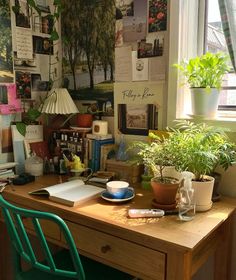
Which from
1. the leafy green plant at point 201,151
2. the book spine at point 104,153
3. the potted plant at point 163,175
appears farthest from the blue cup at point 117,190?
the book spine at point 104,153

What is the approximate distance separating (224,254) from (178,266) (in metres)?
0.48

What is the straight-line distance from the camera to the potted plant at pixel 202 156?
1200 mm

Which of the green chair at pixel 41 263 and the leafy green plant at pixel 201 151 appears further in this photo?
the leafy green plant at pixel 201 151

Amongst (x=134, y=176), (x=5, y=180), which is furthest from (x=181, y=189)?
(x=5, y=180)

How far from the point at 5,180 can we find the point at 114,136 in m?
0.64

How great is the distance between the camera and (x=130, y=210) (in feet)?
3.88

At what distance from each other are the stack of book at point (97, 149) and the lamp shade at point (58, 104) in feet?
0.66

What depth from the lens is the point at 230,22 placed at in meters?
1.30

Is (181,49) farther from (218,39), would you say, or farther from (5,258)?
(5,258)

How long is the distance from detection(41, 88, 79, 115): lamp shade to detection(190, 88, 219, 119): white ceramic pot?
0.72 meters

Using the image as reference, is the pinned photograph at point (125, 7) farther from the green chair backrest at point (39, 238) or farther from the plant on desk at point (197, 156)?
the green chair backrest at point (39, 238)

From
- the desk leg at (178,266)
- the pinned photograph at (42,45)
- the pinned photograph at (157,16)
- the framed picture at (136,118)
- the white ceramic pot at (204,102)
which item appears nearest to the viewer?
the desk leg at (178,266)

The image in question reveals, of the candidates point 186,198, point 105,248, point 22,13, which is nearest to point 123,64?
point 22,13

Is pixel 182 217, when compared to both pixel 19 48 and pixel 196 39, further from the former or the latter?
pixel 19 48
